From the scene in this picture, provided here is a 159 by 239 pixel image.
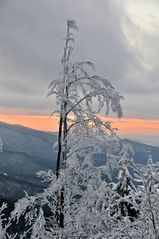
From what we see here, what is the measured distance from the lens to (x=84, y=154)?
9.92 metres

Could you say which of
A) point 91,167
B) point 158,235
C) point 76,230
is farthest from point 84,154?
point 158,235

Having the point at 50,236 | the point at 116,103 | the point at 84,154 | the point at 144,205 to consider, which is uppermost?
the point at 116,103

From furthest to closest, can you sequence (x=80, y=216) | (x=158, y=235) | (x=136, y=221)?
(x=80, y=216) < (x=136, y=221) < (x=158, y=235)

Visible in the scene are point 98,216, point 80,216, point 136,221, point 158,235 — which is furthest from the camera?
point 80,216

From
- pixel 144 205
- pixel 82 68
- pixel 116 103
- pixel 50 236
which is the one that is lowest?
pixel 50 236

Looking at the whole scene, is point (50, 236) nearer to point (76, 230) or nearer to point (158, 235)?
point (76, 230)

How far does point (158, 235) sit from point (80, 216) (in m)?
2.68

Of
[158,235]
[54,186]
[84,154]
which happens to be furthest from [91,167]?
[158,235]

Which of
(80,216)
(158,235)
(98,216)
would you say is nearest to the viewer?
(158,235)

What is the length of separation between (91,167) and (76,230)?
5.19 ft

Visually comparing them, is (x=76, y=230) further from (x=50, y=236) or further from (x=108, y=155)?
(x=108, y=155)

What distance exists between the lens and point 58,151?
977cm

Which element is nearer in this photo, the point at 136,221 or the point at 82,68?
the point at 136,221

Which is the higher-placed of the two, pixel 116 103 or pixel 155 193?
pixel 116 103
